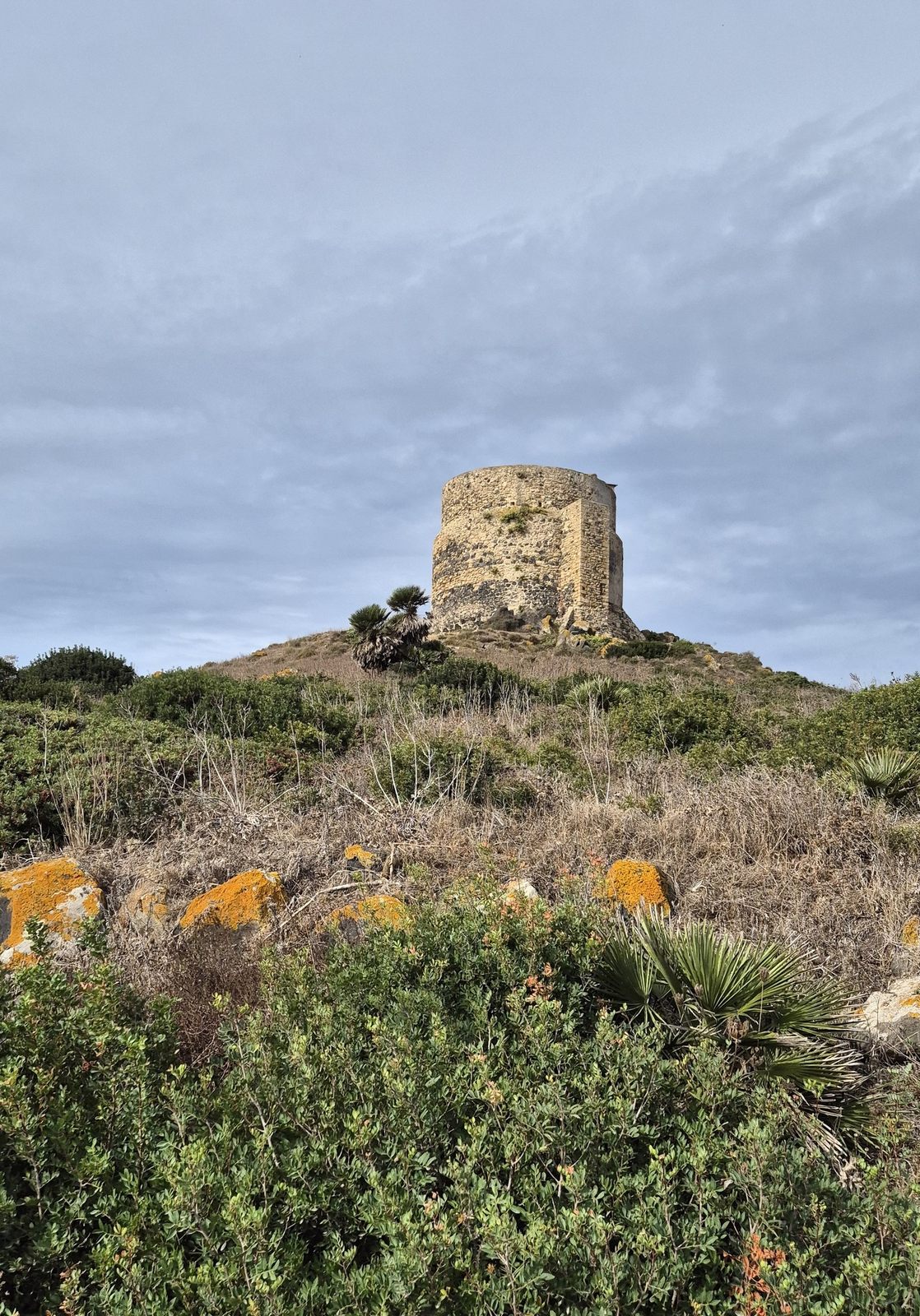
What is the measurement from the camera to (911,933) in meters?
3.99

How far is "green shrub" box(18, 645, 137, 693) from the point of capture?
16578 millimetres

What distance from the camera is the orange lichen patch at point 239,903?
13.8 ft

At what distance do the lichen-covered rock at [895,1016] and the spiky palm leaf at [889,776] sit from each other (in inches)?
116

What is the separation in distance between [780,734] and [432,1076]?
8.00 metres

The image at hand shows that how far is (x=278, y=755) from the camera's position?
8.09 metres

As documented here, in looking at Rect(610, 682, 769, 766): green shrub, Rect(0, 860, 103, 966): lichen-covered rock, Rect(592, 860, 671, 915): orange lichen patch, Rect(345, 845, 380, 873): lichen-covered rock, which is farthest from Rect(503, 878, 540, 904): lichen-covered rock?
Rect(610, 682, 769, 766): green shrub

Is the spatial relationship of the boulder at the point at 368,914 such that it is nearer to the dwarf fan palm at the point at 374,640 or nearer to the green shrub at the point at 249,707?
the green shrub at the point at 249,707

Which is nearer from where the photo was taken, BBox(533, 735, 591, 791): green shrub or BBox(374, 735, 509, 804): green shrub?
BBox(374, 735, 509, 804): green shrub

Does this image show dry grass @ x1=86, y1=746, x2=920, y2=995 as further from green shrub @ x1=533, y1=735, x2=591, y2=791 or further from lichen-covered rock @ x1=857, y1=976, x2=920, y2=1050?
green shrub @ x1=533, y1=735, x2=591, y2=791

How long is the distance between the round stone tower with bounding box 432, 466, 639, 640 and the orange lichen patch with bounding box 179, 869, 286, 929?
25.4 m

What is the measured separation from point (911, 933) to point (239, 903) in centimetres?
373

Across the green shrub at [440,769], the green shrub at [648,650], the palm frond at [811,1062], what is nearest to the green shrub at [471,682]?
the green shrub at [440,769]

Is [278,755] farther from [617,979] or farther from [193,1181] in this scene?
[193,1181]

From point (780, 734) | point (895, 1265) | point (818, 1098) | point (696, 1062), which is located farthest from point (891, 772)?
point (895, 1265)
